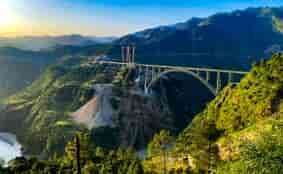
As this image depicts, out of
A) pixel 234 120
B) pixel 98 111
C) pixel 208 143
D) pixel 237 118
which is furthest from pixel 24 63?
pixel 208 143

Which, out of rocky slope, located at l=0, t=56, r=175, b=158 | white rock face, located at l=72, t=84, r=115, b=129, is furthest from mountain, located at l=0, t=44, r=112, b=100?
white rock face, located at l=72, t=84, r=115, b=129

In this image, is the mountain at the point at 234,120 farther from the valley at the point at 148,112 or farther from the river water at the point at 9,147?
the river water at the point at 9,147

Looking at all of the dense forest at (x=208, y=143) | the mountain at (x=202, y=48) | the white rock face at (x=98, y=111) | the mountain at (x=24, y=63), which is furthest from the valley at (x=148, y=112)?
the mountain at (x=202, y=48)

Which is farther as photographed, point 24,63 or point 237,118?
point 24,63

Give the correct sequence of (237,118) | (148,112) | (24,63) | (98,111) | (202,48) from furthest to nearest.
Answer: (202,48) < (24,63) < (148,112) < (98,111) < (237,118)

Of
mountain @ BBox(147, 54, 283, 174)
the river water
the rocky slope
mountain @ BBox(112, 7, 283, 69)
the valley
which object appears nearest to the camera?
mountain @ BBox(147, 54, 283, 174)

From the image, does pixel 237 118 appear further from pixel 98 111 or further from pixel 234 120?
pixel 98 111

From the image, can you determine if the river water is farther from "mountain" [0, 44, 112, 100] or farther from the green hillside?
"mountain" [0, 44, 112, 100]
